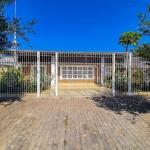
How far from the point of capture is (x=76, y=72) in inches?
636

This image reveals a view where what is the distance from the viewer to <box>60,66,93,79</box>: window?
16.1 metres

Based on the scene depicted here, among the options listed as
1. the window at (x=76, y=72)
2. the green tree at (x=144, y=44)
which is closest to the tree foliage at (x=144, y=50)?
the green tree at (x=144, y=44)

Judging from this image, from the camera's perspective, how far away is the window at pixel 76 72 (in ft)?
53.0

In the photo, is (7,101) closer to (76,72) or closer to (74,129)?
(74,129)

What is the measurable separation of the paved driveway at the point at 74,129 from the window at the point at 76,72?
1037cm

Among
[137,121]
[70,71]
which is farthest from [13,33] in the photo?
[70,71]

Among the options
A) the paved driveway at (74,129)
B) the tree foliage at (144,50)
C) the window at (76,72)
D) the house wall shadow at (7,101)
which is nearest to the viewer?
the paved driveway at (74,129)

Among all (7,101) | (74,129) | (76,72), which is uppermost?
(76,72)

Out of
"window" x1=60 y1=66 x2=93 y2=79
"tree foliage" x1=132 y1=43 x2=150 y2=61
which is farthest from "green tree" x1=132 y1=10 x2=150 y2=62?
"window" x1=60 y1=66 x2=93 y2=79

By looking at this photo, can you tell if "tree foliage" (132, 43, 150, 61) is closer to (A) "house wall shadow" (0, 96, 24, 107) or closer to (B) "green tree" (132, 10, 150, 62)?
(B) "green tree" (132, 10, 150, 62)

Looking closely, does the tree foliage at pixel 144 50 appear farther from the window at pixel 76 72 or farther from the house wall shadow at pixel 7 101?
the window at pixel 76 72

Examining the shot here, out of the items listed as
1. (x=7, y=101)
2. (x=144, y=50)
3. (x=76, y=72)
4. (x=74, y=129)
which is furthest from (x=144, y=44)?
(x=76, y=72)

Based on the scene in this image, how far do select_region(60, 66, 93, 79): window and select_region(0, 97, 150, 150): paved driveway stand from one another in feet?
34.0

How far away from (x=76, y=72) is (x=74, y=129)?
1225cm
